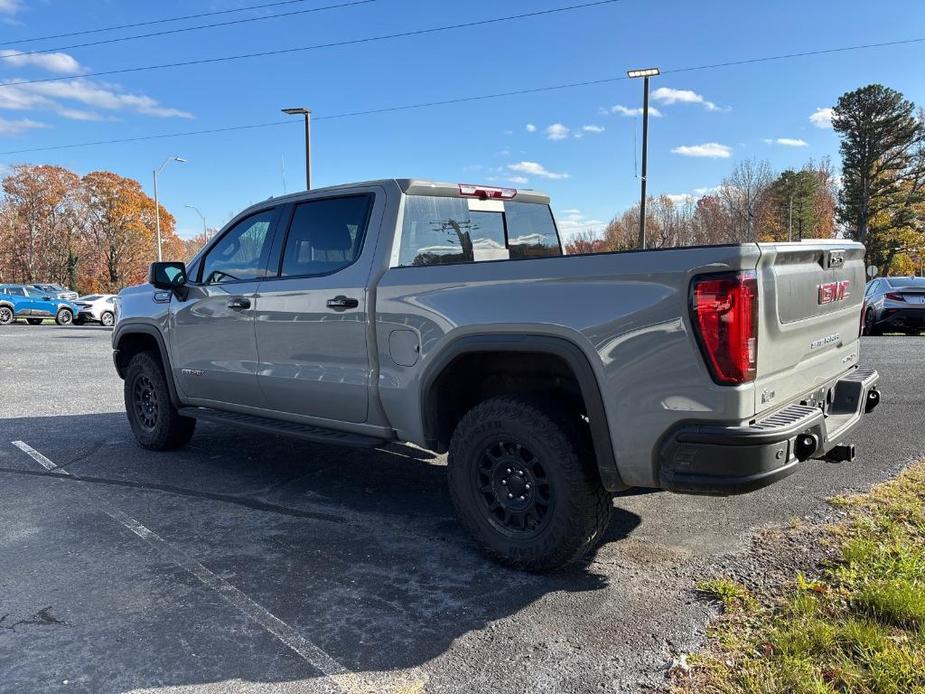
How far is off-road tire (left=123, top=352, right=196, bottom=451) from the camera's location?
595cm

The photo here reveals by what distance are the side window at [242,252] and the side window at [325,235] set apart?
29 centimetres

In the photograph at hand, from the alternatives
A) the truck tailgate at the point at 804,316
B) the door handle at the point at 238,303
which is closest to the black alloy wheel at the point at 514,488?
the truck tailgate at the point at 804,316

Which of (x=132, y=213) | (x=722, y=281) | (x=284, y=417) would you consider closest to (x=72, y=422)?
(x=284, y=417)

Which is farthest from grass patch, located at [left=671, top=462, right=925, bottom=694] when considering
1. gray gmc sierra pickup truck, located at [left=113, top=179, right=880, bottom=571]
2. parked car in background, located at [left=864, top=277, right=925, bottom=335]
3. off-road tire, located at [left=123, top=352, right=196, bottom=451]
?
parked car in background, located at [left=864, top=277, right=925, bottom=335]

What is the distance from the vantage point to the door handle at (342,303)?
4.21 metres

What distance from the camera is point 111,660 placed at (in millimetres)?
2777

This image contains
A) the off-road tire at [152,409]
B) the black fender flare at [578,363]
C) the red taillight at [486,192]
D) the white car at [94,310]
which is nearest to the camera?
the black fender flare at [578,363]

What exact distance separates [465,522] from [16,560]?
7.94ft

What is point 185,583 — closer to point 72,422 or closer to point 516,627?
point 516,627

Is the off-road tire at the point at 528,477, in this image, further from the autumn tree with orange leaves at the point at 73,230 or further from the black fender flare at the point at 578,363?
the autumn tree with orange leaves at the point at 73,230

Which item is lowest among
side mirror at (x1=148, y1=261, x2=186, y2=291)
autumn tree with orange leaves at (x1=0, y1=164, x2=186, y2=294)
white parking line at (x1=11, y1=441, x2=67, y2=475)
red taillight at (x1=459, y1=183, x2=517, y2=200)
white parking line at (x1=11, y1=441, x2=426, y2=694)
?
white parking line at (x1=11, y1=441, x2=426, y2=694)

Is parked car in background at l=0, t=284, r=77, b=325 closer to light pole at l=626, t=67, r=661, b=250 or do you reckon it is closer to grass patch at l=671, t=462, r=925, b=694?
light pole at l=626, t=67, r=661, b=250

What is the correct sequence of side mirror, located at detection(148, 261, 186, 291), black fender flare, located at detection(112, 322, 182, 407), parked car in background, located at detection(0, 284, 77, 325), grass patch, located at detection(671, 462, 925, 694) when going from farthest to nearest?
parked car in background, located at detection(0, 284, 77, 325), black fender flare, located at detection(112, 322, 182, 407), side mirror, located at detection(148, 261, 186, 291), grass patch, located at detection(671, 462, 925, 694)

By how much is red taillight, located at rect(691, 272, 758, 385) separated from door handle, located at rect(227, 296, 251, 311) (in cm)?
330
